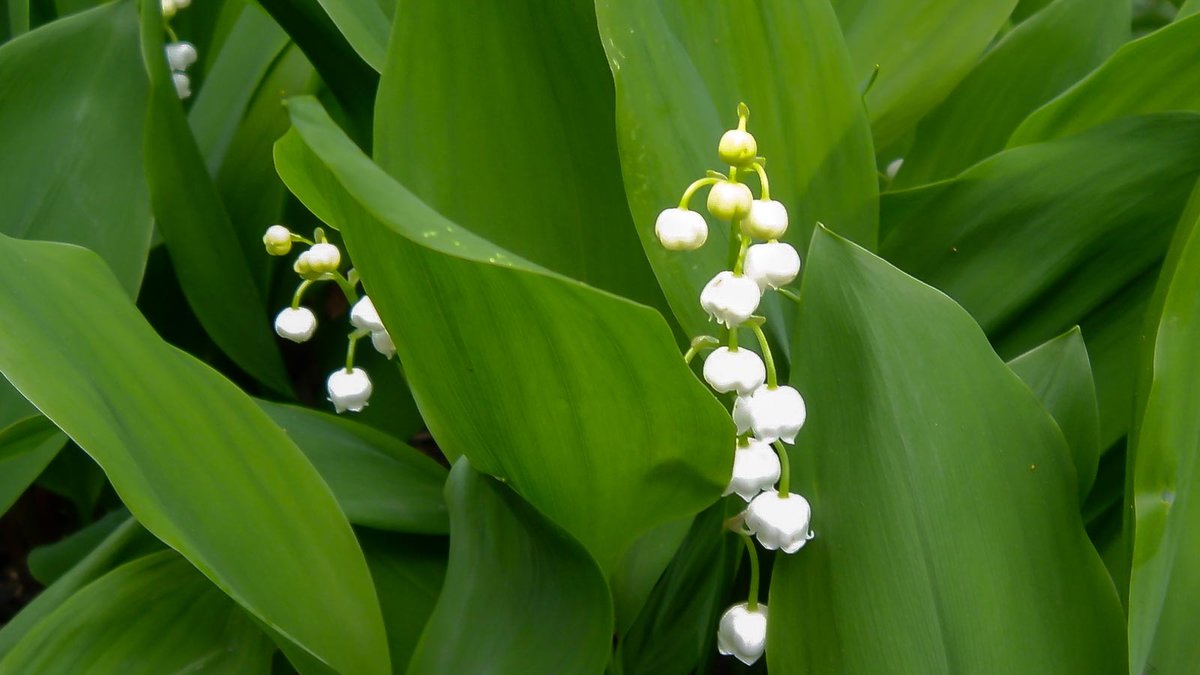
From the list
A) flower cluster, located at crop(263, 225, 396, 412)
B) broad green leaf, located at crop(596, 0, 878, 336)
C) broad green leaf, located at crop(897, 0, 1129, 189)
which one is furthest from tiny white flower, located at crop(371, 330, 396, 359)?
broad green leaf, located at crop(897, 0, 1129, 189)

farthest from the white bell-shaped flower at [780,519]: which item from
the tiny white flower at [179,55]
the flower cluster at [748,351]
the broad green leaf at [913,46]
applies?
the tiny white flower at [179,55]

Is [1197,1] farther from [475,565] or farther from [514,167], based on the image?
[475,565]

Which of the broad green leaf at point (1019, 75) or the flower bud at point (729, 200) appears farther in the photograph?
the broad green leaf at point (1019, 75)

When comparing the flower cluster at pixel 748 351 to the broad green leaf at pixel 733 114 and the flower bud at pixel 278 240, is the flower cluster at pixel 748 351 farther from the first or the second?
the flower bud at pixel 278 240

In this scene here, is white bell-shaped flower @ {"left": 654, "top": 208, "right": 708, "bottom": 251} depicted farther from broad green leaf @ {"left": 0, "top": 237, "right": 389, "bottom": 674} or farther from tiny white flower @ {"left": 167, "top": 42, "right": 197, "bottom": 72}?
tiny white flower @ {"left": 167, "top": 42, "right": 197, "bottom": 72}

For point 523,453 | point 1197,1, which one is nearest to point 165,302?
point 523,453
